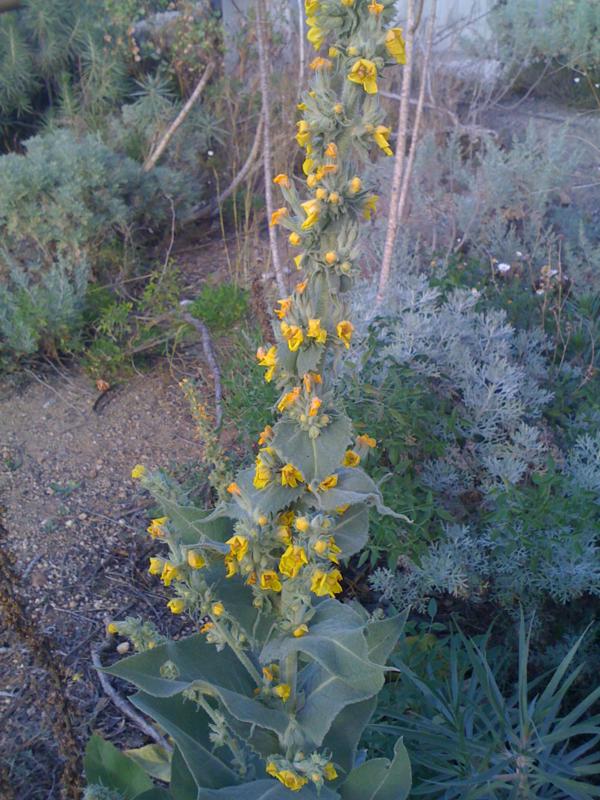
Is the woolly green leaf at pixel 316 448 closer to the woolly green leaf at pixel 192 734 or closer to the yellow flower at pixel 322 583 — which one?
the yellow flower at pixel 322 583

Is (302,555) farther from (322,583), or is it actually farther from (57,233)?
(57,233)

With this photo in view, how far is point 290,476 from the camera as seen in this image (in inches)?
57.0

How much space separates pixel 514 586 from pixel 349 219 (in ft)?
5.27

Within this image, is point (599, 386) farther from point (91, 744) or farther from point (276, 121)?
point (276, 121)

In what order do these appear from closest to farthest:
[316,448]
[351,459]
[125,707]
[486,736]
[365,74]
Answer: [365,74] → [316,448] → [351,459] → [486,736] → [125,707]

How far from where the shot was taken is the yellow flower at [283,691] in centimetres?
152

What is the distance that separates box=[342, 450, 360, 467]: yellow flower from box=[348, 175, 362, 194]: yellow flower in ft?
1.64

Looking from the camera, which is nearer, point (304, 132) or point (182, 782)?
point (304, 132)

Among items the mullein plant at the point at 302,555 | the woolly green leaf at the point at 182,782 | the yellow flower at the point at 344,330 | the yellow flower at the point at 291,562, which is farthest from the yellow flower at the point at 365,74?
the woolly green leaf at the point at 182,782

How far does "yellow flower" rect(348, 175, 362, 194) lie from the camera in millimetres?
1243

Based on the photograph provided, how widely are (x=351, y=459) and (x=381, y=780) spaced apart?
24.5 inches

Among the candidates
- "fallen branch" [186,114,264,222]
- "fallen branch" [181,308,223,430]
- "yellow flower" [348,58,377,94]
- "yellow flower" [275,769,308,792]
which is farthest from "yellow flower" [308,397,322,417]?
"fallen branch" [186,114,264,222]

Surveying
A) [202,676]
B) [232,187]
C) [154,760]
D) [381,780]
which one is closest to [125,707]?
[154,760]

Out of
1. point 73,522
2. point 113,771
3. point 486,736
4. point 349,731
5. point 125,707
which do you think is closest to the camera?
point 349,731
